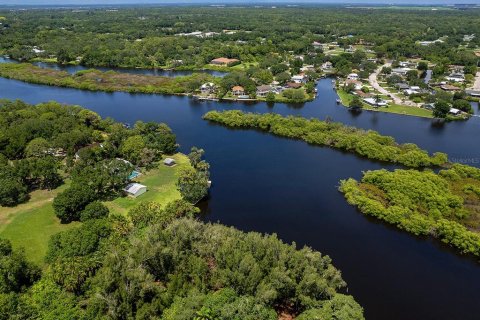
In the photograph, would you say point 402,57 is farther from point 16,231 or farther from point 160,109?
point 16,231

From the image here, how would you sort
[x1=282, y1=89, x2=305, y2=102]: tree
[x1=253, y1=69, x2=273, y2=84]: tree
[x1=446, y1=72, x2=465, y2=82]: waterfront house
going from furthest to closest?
Answer: [x1=446, y1=72, x2=465, y2=82]: waterfront house → [x1=253, y1=69, x2=273, y2=84]: tree → [x1=282, y1=89, x2=305, y2=102]: tree

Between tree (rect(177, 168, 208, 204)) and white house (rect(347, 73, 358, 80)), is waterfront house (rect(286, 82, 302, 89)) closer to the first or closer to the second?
white house (rect(347, 73, 358, 80))

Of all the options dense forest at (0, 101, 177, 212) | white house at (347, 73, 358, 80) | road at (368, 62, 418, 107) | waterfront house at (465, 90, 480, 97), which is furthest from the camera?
white house at (347, 73, 358, 80)

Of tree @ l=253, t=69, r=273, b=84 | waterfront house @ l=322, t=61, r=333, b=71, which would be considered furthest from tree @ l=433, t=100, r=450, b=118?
Answer: waterfront house @ l=322, t=61, r=333, b=71

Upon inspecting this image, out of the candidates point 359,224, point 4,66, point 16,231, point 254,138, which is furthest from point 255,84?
point 4,66

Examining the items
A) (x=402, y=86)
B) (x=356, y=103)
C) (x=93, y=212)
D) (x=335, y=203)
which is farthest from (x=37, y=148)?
(x=402, y=86)

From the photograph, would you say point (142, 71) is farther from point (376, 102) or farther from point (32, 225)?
point (32, 225)
